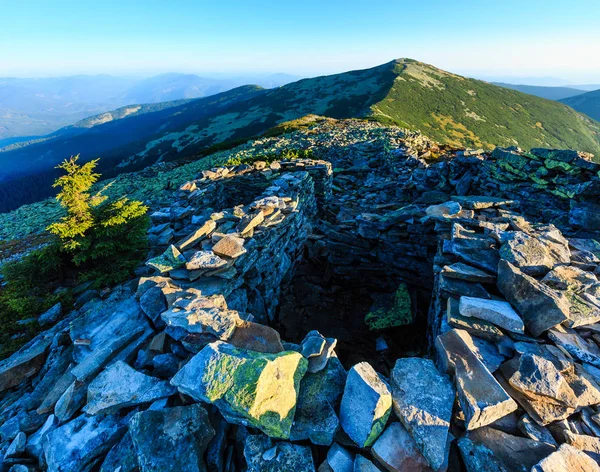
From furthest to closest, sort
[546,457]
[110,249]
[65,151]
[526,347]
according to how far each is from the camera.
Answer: [65,151]
[110,249]
[526,347]
[546,457]

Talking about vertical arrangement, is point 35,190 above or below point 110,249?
below

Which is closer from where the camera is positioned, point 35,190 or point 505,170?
point 505,170

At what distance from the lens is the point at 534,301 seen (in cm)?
391

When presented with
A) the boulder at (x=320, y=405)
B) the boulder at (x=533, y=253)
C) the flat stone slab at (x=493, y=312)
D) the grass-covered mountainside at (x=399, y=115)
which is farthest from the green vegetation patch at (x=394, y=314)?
the grass-covered mountainside at (x=399, y=115)

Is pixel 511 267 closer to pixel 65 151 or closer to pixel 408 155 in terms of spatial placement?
pixel 408 155

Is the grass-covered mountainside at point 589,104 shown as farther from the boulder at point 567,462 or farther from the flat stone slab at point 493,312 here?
the boulder at point 567,462

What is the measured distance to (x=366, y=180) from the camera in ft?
55.9

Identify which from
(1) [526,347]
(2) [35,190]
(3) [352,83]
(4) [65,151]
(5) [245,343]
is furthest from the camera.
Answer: (4) [65,151]

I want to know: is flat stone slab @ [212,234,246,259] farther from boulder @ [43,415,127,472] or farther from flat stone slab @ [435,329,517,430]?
flat stone slab @ [435,329,517,430]

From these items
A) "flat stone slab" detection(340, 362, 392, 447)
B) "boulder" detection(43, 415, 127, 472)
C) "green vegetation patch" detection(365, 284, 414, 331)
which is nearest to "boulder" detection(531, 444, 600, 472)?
"flat stone slab" detection(340, 362, 392, 447)

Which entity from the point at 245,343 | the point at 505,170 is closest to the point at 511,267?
the point at 245,343

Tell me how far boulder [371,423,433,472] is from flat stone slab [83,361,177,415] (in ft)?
7.54

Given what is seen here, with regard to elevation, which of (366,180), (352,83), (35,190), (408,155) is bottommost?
(35,190)

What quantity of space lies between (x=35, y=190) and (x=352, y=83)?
130 meters
